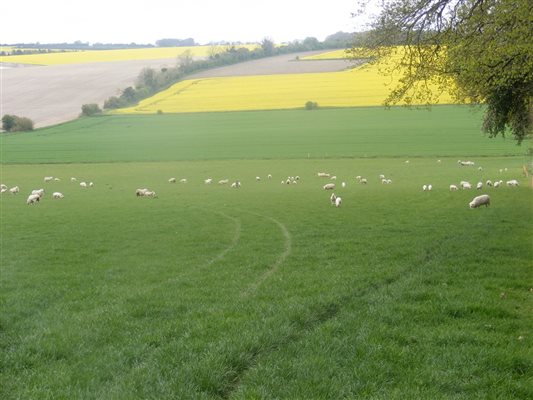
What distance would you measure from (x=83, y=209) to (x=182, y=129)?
49510 millimetres

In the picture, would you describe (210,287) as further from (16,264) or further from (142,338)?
(16,264)

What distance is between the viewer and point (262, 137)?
219 feet

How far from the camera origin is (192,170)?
159 ft

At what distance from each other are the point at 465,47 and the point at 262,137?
5150 cm

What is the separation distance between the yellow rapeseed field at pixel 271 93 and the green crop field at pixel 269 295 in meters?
54.3

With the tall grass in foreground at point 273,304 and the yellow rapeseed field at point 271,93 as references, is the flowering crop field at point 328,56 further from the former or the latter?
the tall grass in foreground at point 273,304

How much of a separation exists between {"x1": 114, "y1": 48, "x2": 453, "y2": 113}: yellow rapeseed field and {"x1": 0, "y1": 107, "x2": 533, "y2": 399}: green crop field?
54.3 metres

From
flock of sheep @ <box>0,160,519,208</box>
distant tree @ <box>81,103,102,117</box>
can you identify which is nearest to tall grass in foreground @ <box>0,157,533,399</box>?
flock of sheep @ <box>0,160,519,208</box>

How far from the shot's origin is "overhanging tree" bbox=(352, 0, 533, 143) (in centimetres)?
1361

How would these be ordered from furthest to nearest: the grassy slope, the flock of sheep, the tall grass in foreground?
the grassy slope, the flock of sheep, the tall grass in foreground

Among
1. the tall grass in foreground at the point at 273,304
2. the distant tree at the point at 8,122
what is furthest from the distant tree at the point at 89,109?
the tall grass in foreground at the point at 273,304

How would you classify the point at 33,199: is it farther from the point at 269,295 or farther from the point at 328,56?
the point at 328,56

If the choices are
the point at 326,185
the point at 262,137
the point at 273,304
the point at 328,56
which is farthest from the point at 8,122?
the point at 273,304

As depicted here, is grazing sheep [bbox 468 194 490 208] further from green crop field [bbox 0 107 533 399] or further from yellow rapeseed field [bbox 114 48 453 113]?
yellow rapeseed field [bbox 114 48 453 113]
